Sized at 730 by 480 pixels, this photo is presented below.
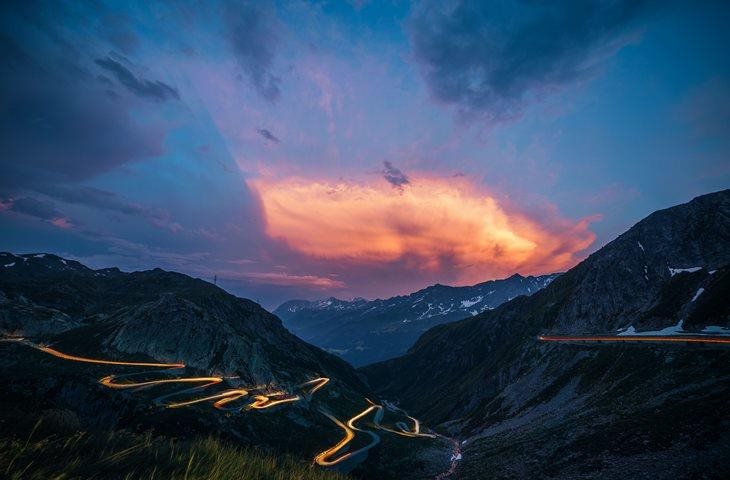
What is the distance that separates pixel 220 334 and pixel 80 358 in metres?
41.9

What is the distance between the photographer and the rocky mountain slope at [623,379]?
130ft

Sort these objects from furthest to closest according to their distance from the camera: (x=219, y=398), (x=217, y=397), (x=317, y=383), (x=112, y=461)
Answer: (x=317, y=383) < (x=217, y=397) < (x=219, y=398) < (x=112, y=461)

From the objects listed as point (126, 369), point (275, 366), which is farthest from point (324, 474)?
point (275, 366)

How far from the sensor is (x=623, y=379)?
68688 mm

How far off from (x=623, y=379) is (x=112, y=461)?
84.9m

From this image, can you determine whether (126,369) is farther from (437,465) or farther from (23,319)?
(437,465)

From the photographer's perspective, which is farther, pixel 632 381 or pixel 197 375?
pixel 197 375

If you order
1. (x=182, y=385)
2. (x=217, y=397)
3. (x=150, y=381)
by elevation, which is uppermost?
(x=150, y=381)

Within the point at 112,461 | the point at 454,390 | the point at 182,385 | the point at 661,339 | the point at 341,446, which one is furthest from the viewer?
the point at 454,390

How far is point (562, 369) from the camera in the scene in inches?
3996

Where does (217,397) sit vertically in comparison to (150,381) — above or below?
below

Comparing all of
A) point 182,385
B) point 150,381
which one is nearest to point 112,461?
point 150,381

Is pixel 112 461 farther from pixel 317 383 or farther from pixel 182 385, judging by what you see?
pixel 317 383

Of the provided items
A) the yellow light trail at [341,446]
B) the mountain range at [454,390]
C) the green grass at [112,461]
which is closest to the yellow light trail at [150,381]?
the mountain range at [454,390]
